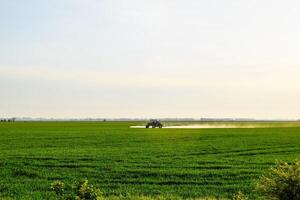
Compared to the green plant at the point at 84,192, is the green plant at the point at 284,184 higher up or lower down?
higher up

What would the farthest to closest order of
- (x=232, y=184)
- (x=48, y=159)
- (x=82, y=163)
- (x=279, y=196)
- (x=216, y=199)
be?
1. (x=48, y=159)
2. (x=82, y=163)
3. (x=232, y=184)
4. (x=216, y=199)
5. (x=279, y=196)

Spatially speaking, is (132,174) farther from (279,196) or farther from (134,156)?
(279,196)

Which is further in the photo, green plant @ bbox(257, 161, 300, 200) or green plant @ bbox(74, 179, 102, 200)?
green plant @ bbox(74, 179, 102, 200)

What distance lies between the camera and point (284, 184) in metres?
8.89

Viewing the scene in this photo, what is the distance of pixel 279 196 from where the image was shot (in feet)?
29.2

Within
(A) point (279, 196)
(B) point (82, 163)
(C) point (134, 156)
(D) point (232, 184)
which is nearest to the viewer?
(A) point (279, 196)

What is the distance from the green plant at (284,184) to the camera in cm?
880

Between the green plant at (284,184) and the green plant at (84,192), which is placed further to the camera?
the green plant at (84,192)

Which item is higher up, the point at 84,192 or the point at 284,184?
the point at 284,184

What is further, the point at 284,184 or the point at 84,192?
the point at 84,192

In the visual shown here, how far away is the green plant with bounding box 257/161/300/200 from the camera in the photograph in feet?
28.9

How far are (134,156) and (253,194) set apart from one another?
16061 millimetres

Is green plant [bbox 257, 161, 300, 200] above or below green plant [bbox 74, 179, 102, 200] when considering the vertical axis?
above

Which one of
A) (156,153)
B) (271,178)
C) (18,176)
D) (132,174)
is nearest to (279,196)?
(271,178)
